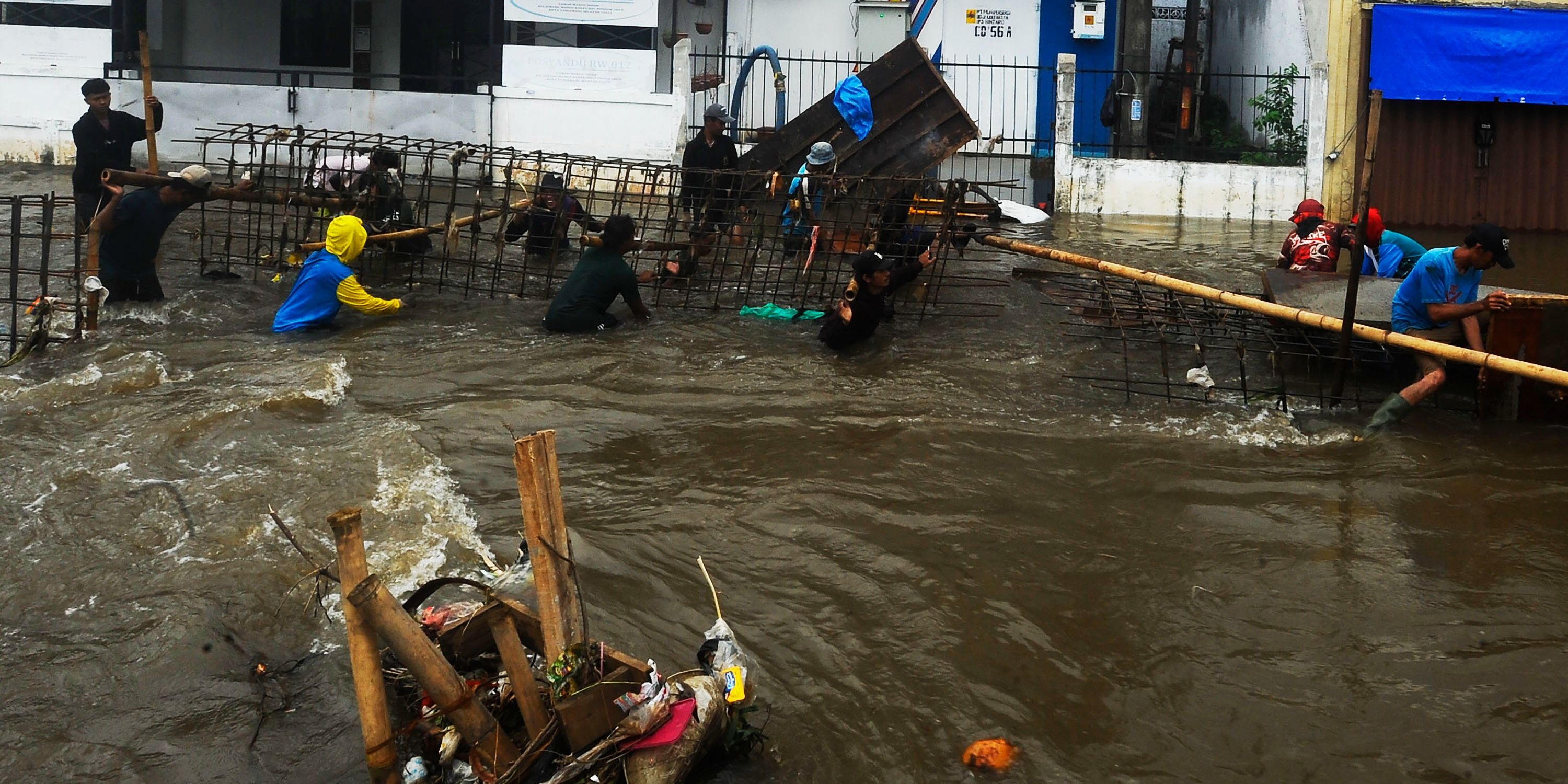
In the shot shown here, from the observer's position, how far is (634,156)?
16.8 meters

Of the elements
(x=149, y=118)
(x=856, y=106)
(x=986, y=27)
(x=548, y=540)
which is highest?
(x=986, y=27)

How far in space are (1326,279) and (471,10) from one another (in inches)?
577

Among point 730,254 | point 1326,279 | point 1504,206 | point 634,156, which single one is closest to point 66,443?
point 730,254

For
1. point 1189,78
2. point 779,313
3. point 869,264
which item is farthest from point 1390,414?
point 1189,78

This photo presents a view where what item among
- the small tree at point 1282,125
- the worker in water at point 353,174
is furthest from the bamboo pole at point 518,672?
the small tree at point 1282,125

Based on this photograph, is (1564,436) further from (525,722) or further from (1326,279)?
(525,722)

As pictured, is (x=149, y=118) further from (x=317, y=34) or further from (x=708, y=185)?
(x=317, y=34)

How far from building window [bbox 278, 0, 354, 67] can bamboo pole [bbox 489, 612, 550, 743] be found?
17.6 m

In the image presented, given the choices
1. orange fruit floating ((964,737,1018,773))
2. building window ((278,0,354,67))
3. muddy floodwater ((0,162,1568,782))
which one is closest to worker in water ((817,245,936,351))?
muddy floodwater ((0,162,1568,782))

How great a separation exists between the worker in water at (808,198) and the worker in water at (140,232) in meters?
4.53

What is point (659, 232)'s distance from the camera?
12.1 metres

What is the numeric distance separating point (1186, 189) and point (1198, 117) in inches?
90.3

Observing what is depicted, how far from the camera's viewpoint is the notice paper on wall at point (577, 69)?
16.7m

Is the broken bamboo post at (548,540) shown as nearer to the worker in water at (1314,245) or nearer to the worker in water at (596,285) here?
the worker in water at (596,285)
